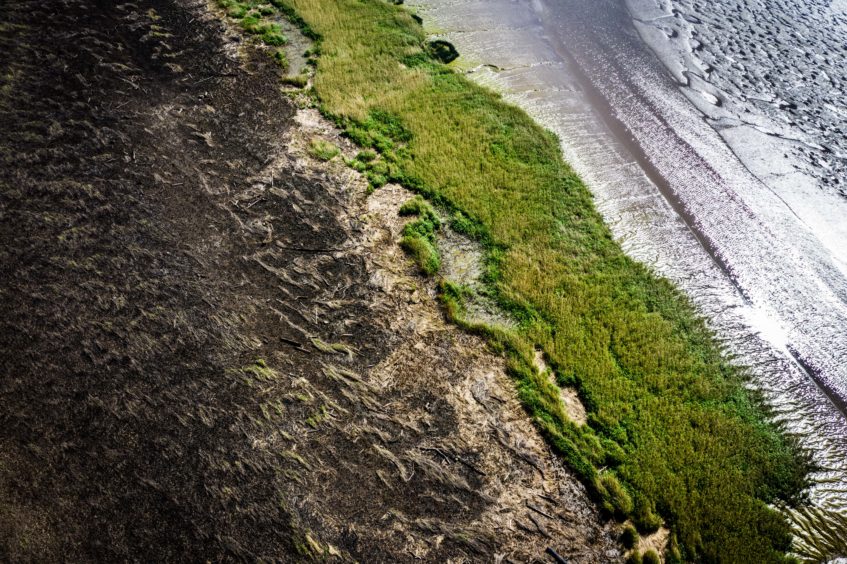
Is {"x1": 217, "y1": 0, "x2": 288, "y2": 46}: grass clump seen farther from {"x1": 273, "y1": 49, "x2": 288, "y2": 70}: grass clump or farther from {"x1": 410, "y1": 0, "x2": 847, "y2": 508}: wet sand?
{"x1": 410, "y1": 0, "x2": 847, "y2": 508}: wet sand

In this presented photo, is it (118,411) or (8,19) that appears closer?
(118,411)

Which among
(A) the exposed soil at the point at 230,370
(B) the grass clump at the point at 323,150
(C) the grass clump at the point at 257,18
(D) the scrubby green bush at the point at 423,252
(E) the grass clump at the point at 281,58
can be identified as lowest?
(A) the exposed soil at the point at 230,370

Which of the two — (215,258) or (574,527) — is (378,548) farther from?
(215,258)

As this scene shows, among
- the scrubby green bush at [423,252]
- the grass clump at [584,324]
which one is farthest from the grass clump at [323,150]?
the scrubby green bush at [423,252]

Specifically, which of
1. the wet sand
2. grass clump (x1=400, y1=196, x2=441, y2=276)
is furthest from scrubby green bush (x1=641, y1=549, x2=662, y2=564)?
grass clump (x1=400, y1=196, x2=441, y2=276)

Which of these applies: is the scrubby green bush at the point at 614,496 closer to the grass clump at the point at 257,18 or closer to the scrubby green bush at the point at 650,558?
the scrubby green bush at the point at 650,558

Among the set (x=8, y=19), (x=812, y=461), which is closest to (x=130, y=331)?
(x=812, y=461)
